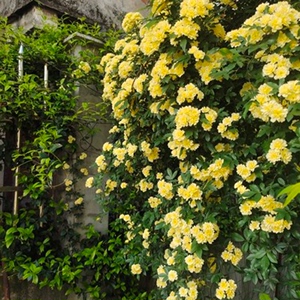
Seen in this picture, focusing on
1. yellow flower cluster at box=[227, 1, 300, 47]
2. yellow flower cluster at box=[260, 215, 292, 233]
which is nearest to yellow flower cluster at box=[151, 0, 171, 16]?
yellow flower cluster at box=[227, 1, 300, 47]

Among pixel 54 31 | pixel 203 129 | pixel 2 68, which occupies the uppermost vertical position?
pixel 54 31

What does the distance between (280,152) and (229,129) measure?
0.29m

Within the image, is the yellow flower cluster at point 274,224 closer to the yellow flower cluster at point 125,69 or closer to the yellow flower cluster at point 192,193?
the yellow flower cluster at point 192,193

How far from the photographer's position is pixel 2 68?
95.5 inches

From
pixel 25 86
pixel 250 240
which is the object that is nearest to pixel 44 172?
pixel 25 86

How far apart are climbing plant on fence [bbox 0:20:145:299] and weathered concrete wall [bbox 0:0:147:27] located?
0.98 meters

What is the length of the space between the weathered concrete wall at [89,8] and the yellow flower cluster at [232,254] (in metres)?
3.12

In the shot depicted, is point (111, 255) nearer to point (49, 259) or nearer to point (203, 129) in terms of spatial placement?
point (49, 259)

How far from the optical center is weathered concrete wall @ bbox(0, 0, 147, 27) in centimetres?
355

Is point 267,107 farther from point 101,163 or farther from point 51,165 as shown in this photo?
point 51,165

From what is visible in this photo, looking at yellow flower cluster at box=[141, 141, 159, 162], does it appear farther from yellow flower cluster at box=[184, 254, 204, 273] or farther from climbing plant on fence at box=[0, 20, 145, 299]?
climbing plant on fence at box=[0, 20, 145, 299]

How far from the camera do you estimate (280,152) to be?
4.29 feet

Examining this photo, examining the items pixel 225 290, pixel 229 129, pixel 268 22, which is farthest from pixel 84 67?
pixel 225 290

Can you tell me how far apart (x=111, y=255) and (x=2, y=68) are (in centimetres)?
166
